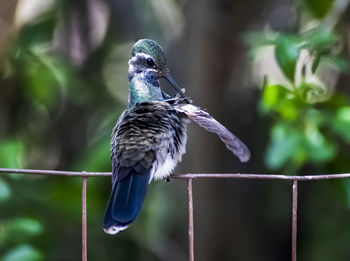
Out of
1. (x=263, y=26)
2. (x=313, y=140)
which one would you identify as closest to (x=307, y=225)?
(x=263, y=26)

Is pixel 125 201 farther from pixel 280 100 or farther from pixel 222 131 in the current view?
pixel 280 100

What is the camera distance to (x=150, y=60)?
3070 millimetres

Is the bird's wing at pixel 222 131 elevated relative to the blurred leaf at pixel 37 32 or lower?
lower

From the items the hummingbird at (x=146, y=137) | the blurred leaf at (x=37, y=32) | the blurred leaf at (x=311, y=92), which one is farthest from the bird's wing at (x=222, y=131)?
the blurred leaf at (x=37, y=32)

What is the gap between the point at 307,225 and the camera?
528cm

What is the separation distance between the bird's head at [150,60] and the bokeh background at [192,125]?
1.08 metres

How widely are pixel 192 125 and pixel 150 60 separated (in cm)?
193

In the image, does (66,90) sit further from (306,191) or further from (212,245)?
(306,191)

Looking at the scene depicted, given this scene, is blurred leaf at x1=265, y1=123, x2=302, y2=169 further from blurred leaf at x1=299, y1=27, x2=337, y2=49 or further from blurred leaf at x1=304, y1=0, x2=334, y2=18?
blurred leaf at x1=304, y1=0, x2=334, y2=18

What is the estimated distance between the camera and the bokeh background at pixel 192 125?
449 cm

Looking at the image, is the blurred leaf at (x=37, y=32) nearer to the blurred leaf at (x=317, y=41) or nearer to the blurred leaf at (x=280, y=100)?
the blurred leaf at (x=280, y=100)

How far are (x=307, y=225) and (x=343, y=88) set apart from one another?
1.02m

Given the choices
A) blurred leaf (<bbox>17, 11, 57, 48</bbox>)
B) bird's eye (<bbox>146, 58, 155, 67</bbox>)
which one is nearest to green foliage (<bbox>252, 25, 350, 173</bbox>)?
bird's eye (<bbox>146, 58, 155, 67</bbox>)

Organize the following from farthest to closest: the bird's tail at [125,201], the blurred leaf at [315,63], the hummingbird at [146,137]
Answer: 1. the blurred leaf at [315,63]
2. the hummingbird at [146,137]
3. the bird's tail at [125,201]
